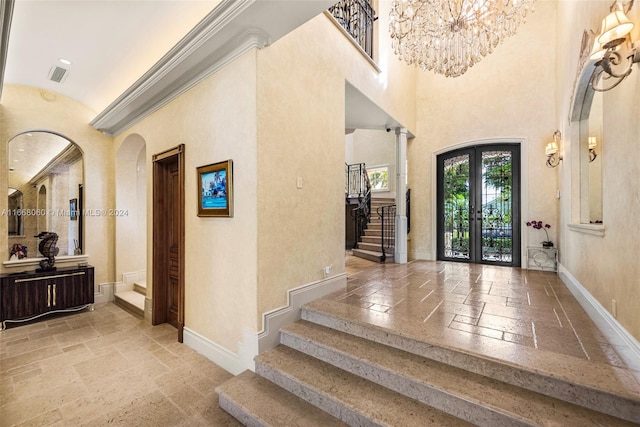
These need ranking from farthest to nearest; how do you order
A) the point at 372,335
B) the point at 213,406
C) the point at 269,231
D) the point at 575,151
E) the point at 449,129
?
the point at 449,129, the point at 575,151, the point at 269,231, the point at 372,335, the point at 213,406

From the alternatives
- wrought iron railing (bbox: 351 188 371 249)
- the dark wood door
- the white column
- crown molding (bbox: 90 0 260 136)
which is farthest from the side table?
the dark wood door

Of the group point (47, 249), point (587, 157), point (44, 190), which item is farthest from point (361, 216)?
point (44, 190)

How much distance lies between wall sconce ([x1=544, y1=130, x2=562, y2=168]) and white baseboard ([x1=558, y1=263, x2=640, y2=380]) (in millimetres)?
2544

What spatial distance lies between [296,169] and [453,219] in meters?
4.84

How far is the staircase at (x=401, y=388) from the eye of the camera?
159 centimetres

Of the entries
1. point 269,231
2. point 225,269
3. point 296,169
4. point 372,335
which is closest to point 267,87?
point 296,169

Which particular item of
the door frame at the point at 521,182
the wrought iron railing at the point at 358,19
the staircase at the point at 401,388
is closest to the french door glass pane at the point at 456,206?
the door frame at the point at 521,182

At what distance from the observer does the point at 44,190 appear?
469 cm

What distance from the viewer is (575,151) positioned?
3828mm

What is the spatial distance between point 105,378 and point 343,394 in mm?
2335

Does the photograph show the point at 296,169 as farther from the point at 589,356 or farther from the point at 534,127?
the point at 534,127

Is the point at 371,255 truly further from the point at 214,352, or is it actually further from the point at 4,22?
the point at 4,22

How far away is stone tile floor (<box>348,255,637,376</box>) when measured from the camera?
214 cm

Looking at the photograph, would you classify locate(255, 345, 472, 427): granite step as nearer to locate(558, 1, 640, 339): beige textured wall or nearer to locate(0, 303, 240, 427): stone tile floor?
locate(0, 303, 240, 427): stone tile floor
